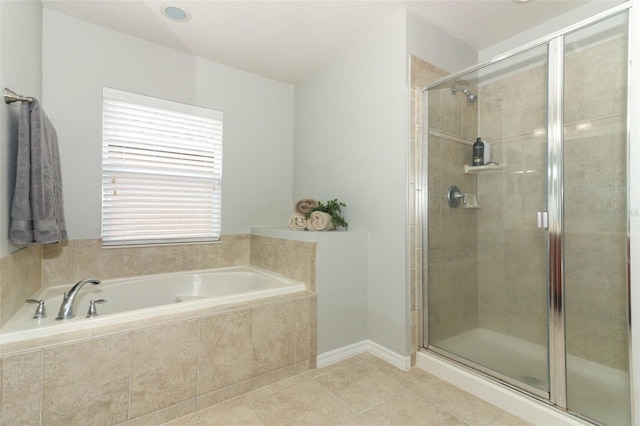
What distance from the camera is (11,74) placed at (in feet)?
5.10

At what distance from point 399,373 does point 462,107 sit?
78.3 inches

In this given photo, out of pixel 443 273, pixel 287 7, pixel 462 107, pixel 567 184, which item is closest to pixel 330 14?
pixel 287 7

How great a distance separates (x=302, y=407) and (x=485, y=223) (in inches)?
70.2

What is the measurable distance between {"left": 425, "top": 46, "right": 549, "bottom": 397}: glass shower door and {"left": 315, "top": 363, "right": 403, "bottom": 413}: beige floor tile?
0.46 m

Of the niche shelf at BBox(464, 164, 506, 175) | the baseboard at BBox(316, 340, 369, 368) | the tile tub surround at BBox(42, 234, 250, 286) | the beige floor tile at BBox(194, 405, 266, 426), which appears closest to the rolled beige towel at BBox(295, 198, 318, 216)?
the tile tub surround at BBox(42, 234, 250, 286)

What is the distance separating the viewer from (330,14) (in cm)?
213

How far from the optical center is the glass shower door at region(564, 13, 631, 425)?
149 centimetres

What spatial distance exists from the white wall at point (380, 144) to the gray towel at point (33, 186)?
6.44 feet

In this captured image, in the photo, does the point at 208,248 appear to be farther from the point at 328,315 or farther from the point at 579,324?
the point at 579,324

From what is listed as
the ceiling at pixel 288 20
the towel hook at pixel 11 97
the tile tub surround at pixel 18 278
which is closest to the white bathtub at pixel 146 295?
the tile tub surround at pixel 18 278

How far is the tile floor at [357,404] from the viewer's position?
1597 mm

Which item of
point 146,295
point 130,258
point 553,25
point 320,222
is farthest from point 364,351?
point 553,25

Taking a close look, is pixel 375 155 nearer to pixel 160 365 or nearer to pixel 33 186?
pixel 160 365

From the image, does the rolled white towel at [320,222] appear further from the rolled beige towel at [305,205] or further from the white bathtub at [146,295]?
the white bathtub at [146,295]
